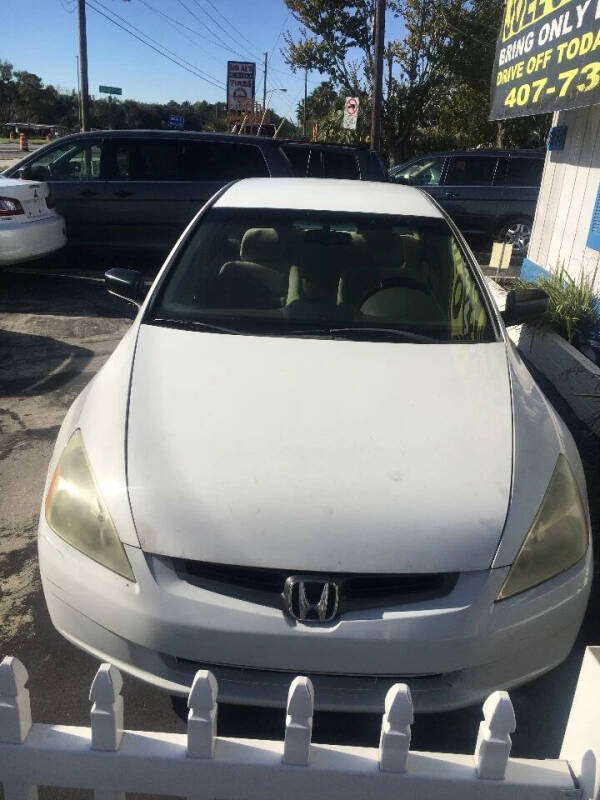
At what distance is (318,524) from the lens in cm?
198

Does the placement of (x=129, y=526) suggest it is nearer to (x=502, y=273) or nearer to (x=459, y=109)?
(x=502, y=273)

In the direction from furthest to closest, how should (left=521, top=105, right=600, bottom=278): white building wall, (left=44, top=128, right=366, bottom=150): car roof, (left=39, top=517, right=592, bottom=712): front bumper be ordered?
(left=44, top=128, right=366, bottom=150): car roof
(left=521, top=105, right=600, bottom=278): white building wall
(left=39, top=517, right=592, bottom=712): front bumper

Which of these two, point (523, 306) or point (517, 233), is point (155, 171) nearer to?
point (517, 233)

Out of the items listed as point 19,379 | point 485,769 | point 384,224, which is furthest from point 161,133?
point 485,769

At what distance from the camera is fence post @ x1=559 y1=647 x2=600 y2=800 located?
148 cm

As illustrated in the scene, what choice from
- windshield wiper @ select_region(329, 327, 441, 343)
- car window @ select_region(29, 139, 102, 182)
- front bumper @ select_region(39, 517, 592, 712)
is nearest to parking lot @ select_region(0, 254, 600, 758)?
front bumper @ select_region(39, 517, 592, 712)

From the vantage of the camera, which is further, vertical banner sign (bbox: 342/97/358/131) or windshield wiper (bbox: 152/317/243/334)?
vertical banner sign (bbox: 342/97/358/131)

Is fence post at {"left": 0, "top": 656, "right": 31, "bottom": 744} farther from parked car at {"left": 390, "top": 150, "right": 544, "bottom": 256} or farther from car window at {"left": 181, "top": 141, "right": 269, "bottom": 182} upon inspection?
parked car at {"left": 390, "top": 150, "right": 544, "bottom": 256}

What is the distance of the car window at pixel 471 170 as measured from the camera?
1195cm

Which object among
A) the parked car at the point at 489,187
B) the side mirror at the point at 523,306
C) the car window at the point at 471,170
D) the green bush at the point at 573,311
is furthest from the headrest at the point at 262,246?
the car window at the point at 471,170

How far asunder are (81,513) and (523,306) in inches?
95.2

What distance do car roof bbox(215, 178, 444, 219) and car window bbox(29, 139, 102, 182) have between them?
222 inches

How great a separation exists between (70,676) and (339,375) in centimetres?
145

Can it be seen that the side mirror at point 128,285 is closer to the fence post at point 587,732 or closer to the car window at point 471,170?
the fence post at point 587,732
